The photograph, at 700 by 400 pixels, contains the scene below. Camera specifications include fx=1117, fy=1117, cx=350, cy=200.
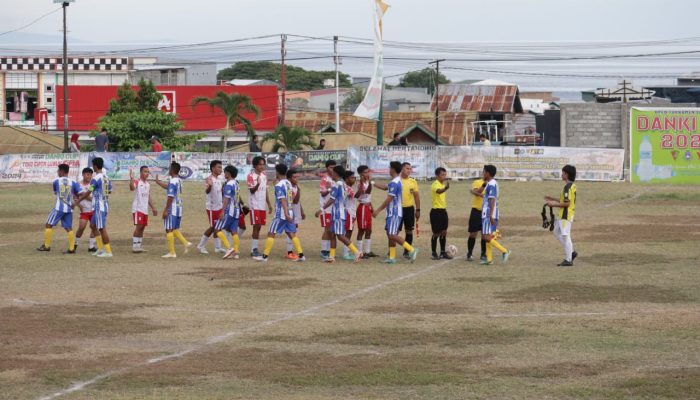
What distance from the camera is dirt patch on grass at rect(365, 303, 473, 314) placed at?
14.8 meters

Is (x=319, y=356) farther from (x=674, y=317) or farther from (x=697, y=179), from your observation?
(x=697, y=179)

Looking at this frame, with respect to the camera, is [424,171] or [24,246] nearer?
[24,246]

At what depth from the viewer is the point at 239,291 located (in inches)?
667

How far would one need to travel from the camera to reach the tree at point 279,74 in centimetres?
15412

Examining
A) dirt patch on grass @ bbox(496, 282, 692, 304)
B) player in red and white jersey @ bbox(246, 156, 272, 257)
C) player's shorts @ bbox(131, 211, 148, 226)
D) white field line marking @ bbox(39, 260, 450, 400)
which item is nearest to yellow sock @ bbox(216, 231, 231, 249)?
player in red and white jersey @ bbox(246, 156, 272, 257)

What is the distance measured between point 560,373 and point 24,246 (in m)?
15.5

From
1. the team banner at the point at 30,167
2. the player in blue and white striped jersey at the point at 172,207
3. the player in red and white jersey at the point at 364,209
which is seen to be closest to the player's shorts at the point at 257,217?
the player in blue and white striped jersey at the point at 172,207

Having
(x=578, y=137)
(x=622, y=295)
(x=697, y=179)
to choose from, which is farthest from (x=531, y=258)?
(x=578, y=137)

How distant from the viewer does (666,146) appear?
46000 millimetres

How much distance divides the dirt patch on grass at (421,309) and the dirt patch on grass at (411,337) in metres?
1.38

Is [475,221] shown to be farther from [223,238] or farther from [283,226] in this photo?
[223,238]

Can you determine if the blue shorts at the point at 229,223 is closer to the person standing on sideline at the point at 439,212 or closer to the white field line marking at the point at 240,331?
the person standing on sideline at the point at 439,212

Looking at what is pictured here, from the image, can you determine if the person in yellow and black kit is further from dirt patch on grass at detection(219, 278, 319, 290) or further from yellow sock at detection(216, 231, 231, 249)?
yellow sock at detection(216, 231, 231, 249)

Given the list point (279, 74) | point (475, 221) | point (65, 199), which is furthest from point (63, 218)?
point (279, 74)
